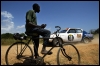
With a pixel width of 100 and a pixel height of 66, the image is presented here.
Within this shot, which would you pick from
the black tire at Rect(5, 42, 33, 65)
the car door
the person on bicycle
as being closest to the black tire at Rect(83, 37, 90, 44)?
the car door

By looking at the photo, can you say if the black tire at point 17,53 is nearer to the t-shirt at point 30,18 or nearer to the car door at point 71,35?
the t-shirt at point 30,18

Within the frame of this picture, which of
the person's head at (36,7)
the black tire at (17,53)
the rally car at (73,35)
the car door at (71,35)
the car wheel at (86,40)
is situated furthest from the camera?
the car wheel at (86,40)

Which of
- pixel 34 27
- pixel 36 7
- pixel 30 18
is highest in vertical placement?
pixel 36 7

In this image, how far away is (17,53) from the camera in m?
6.26

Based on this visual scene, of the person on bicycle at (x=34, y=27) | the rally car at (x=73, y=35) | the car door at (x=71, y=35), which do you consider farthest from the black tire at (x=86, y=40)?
the person on bicycle at (x=34, y=27)

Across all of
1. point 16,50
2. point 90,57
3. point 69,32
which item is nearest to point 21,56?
point 16,50

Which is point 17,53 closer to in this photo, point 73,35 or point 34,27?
point 34,27

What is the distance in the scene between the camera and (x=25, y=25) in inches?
242

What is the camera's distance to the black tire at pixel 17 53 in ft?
20.0

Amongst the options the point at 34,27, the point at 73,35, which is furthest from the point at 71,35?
the point at 34,27

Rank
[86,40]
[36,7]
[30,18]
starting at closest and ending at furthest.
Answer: [30,18] < [36,7] < [86,40]

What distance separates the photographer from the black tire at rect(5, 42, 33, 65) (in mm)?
6098

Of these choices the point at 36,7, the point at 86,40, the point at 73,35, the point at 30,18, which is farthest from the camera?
the point at 86,40

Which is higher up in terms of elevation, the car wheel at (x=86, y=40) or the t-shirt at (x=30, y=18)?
the t-shirt at (x=30, y=18)
